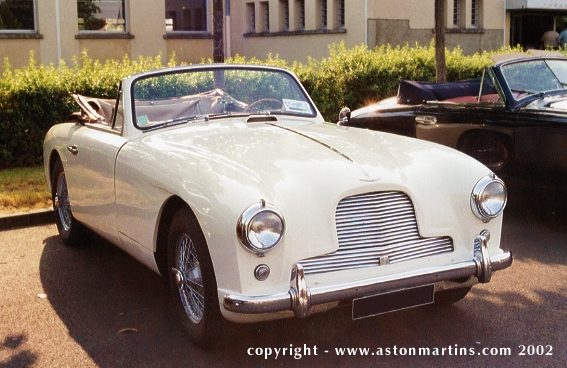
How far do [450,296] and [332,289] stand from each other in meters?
1.40

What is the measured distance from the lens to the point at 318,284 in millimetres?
4082

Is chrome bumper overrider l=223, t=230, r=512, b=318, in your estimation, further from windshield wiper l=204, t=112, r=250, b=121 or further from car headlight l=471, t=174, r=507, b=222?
windshield wiper l=204, t=112, r=250, b=121

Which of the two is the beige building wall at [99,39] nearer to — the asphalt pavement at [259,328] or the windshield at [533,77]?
→ the windshield at [533,77]

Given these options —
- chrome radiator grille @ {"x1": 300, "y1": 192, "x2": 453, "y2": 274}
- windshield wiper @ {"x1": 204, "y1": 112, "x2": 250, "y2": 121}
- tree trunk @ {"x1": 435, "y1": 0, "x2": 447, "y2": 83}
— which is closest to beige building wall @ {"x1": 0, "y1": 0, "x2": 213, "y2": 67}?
tree trunk @ {"x1": 435, "y1": 0, "x2": 447, "y2": 83}

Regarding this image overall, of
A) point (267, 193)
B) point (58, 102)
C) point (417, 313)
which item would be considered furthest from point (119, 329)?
point (58, 102)

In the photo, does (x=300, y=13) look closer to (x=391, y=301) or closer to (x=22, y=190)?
(x=22, y=190)

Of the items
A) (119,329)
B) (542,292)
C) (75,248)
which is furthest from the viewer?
(75,248)

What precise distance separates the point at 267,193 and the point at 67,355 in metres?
1.50

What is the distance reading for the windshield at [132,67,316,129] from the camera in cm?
573

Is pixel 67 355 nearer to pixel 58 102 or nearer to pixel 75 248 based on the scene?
pixel 75 248

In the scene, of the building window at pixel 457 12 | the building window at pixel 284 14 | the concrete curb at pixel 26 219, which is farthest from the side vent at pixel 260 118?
the building window at pixel 457 12

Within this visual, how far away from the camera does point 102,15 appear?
21281 millimetres

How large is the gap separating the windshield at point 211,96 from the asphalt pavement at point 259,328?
1.25 meters

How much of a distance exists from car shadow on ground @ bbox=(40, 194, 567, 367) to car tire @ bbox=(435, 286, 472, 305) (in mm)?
46
